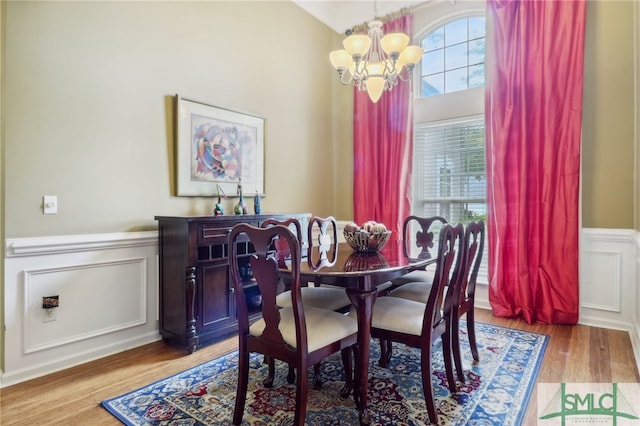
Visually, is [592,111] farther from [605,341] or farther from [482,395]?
[482,395]

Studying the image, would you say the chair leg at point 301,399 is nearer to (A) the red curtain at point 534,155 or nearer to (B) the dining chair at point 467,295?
(B) the dining chair at point 467,295

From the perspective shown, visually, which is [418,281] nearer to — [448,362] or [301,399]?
[448,362]

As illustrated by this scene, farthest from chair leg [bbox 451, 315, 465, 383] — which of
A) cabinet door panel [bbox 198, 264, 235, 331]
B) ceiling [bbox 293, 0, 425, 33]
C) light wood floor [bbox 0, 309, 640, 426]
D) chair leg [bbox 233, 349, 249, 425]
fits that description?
ceiling [bbox 293, 0, 425, 33]

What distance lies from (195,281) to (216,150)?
126 centimetres

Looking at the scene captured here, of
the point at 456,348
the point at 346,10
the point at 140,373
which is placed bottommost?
the point at 140,373

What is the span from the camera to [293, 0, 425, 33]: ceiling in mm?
4371

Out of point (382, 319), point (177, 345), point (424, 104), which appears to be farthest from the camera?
point (424, 104)

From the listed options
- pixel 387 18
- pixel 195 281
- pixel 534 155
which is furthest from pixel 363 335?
pixel 387 18

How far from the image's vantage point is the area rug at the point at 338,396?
1.83 m

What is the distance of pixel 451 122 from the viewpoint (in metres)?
4.10

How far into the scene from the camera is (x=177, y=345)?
282cm

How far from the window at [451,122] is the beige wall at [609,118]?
3.03 feet

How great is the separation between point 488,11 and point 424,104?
1.08 meters

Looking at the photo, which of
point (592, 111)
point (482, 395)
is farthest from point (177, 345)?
point (592, 111)
